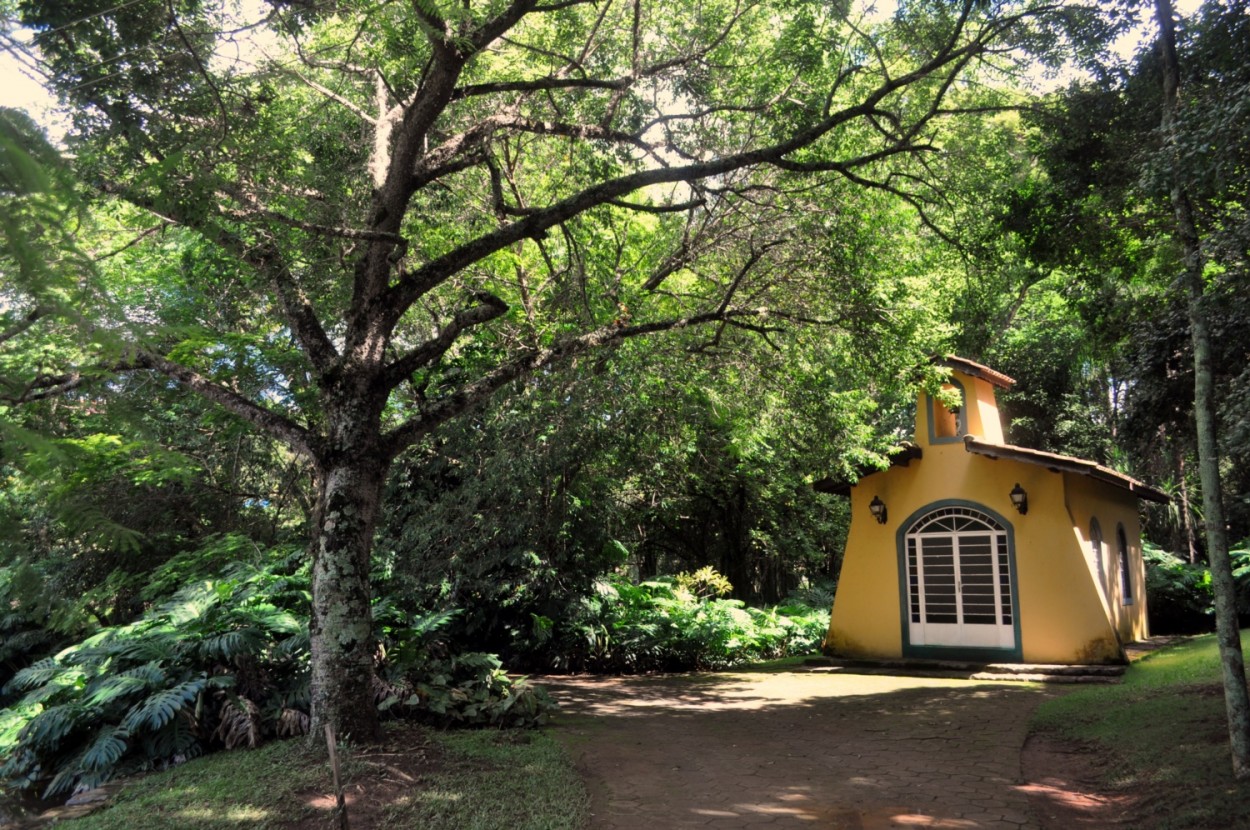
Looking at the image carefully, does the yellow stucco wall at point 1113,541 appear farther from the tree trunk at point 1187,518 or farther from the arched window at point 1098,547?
the tree trunk at point 1187,518

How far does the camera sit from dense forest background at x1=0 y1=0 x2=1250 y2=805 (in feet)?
21.4

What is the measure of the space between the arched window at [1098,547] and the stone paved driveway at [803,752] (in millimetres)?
2999

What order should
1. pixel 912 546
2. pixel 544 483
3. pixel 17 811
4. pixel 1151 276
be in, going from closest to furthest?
pixel 17 811 → pixel 1151 276 → pixel 544 483 → pixel 912 546

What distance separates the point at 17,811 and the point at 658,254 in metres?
9.72

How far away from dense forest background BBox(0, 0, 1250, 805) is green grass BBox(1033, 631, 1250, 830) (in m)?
2.24

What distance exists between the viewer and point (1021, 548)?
1302 cm

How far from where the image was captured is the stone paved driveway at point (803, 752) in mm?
5875

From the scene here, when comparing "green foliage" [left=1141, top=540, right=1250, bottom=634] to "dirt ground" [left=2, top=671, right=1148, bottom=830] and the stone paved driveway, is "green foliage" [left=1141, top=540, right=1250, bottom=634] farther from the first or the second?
"dirt ground" [left=2, top=671, right=1148, bottom=830]

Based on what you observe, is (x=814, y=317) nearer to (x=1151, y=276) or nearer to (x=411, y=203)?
(x=1151, y=276)

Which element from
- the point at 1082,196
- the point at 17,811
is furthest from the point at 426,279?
the point at 1082,196

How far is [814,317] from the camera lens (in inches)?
399

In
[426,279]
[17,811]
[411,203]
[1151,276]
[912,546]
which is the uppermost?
[411,203]

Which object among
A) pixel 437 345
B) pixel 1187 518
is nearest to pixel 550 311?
pixel 437 345

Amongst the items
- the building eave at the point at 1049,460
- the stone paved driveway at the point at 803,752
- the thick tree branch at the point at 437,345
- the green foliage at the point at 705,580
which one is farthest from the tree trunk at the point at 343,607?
the building eave at the point at 1049,460
